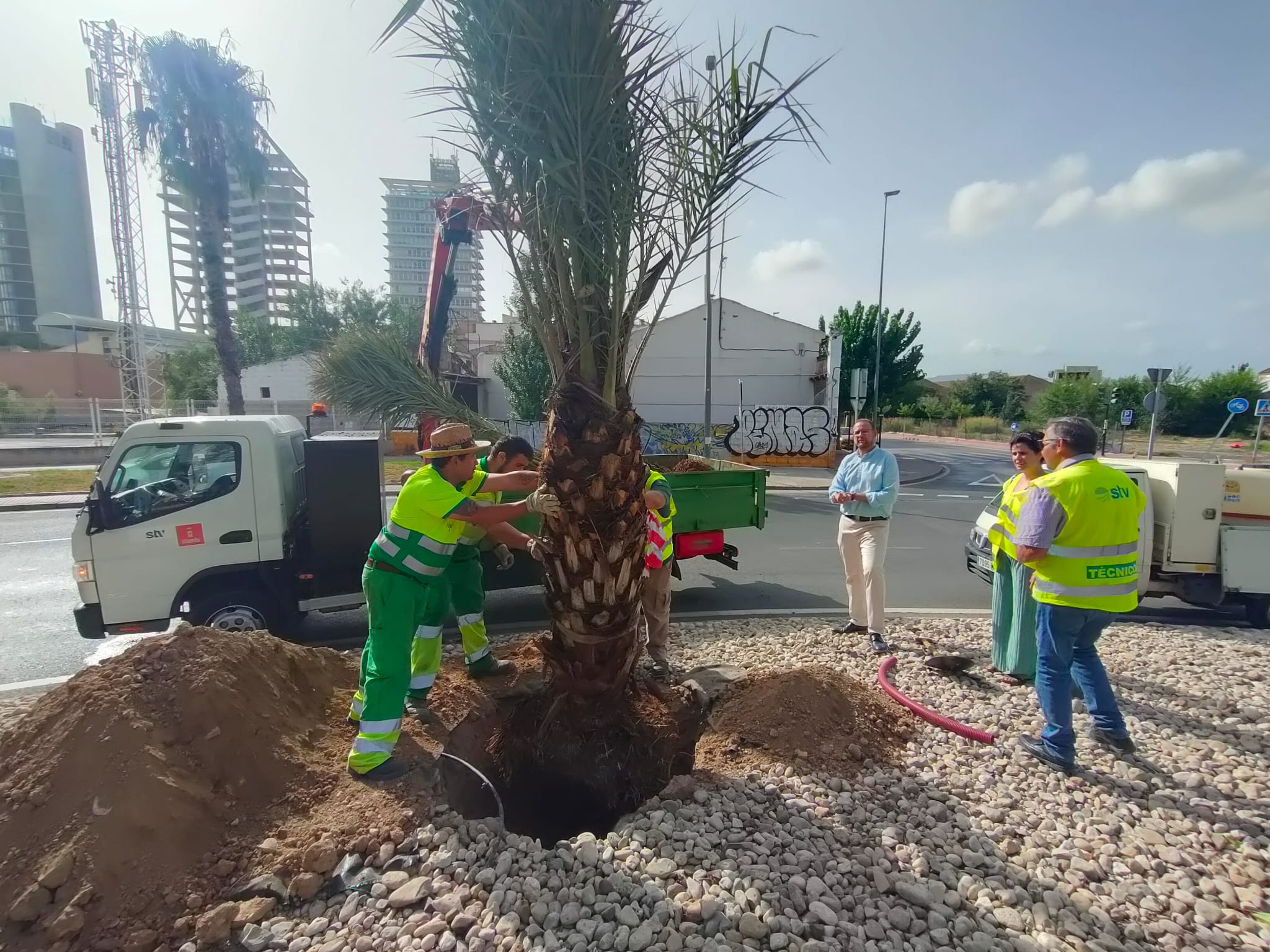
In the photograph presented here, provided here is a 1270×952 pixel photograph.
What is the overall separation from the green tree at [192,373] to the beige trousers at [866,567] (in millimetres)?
42986

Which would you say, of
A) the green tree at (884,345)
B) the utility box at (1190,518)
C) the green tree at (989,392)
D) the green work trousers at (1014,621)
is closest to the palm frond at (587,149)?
the green work trousers at (1014,621)

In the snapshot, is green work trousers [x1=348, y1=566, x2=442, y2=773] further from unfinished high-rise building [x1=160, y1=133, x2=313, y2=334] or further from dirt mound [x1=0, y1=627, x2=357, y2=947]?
unfinished high-rise building [x1=160, y1=133, x2=313, y2=334]

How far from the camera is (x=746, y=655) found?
16.6 feet

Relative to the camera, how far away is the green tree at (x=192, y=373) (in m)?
40.7

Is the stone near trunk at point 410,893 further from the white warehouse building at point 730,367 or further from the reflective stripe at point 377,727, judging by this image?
the white warehouse building at point 730,367

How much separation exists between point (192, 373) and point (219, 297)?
107 ft

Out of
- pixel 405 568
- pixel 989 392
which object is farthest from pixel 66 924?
pixel 989 392

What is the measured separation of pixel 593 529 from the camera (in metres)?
3.21

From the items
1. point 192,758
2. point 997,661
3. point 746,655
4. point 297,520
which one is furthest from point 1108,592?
point 297,520

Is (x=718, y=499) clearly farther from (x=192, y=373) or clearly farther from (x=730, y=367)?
(x=192, y=373)

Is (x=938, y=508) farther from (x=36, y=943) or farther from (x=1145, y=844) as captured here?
(x=36, y=943)

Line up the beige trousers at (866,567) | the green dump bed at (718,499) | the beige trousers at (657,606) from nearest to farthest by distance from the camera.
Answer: the beige trousers at (657,606), the beige trousers at (866,567), the green dump bed at (718,499)

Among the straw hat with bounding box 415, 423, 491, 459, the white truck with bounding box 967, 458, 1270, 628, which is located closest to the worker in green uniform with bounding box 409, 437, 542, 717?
the straw hat with bounding box 415, 423, 491, 459

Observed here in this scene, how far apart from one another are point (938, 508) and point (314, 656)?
43.5 ft
